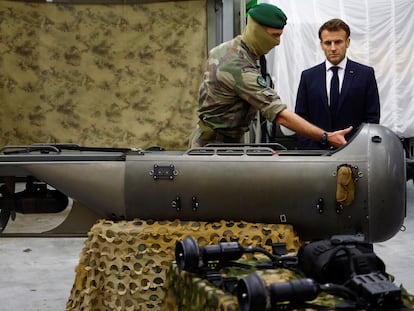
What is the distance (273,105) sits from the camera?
2.69 metres

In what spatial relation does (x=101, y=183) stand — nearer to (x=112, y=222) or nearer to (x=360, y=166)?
(x=112, y=222)

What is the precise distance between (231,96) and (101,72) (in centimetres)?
359

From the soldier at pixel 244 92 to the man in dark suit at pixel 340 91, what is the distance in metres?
0.46

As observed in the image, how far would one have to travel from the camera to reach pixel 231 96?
9.15ft

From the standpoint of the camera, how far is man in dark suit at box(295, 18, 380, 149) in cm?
319

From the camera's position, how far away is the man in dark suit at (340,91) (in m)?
3.19

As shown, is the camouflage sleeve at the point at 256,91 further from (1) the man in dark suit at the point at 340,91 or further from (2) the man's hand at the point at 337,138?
(1) the man in dark suit at the point at 340,91

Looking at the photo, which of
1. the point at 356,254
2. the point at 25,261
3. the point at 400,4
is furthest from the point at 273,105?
the point at 400,4

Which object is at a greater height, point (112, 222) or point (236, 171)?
point (236, 171)

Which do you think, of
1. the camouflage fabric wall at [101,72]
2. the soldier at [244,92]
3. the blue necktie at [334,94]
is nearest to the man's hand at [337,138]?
the soldier at [244,92]

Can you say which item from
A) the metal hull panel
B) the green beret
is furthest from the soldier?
the metal hull panel

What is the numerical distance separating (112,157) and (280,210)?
696 mm

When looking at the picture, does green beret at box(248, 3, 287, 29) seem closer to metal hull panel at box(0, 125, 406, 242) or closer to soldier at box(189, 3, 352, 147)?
soldier at box(189, 3, 352, 147)

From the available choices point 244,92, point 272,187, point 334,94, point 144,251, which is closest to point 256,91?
point 244,92
